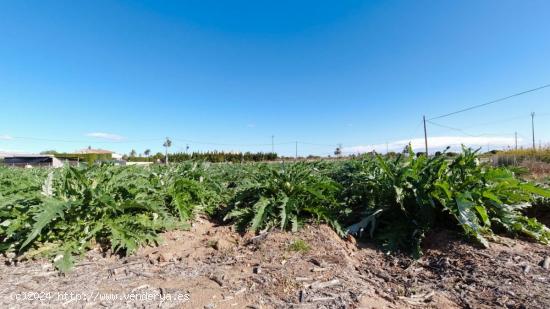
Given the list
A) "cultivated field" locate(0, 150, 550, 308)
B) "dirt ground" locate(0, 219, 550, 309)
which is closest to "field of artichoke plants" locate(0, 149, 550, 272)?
"cultivated field" locate(0, 150, 550, 308)

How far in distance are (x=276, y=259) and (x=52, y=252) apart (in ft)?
6.84

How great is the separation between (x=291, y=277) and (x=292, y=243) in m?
0.60

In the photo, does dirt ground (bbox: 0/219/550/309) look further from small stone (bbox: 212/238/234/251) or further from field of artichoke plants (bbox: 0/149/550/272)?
field of artichoke plants (bbox: 0/149/550/272)

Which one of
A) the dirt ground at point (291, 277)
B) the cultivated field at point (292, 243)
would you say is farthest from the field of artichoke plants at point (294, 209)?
the dirt ground at point (291, 277)

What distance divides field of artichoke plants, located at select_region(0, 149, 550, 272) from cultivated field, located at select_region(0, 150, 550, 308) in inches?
0.6

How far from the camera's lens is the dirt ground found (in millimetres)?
1914

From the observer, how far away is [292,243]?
9.19 ft

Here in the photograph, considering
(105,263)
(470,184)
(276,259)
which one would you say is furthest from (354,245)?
(105,263)

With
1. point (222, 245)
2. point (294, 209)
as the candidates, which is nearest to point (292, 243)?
point (294, 209)

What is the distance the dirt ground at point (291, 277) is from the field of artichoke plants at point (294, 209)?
17 cm

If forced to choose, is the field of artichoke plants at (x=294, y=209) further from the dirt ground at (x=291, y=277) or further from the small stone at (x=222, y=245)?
the small stone at (x=222, y=245)

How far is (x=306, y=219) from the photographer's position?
3324 millimetres

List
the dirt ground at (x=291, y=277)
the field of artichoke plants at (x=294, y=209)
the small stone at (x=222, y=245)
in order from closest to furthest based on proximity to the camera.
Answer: the dirt ground at (x=291, y=277) → the field of artichoke plants at (x=294, y=209) → the small stone at (x=222, y=245)

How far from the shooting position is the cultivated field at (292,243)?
2014 millimetres
